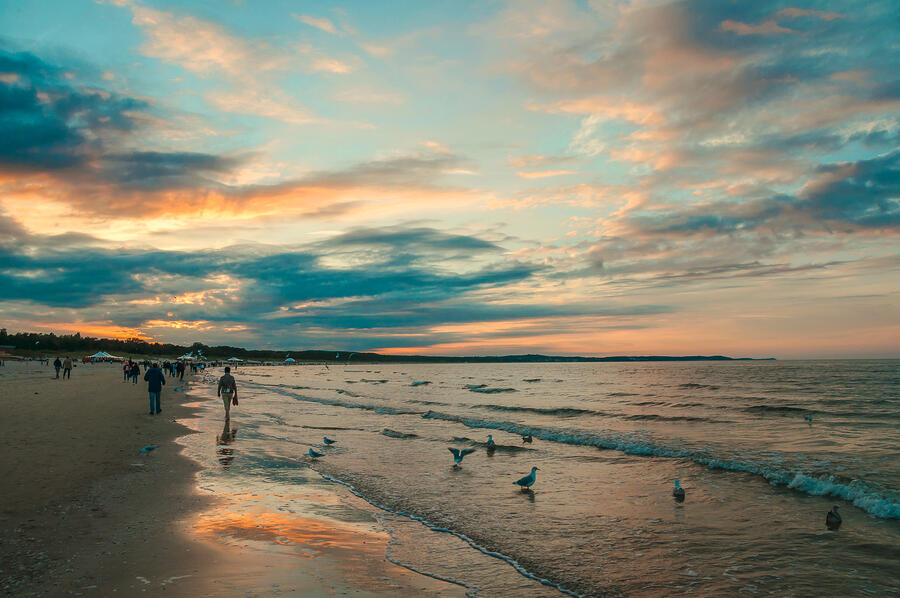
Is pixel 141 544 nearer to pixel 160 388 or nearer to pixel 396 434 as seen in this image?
pixel 396 434

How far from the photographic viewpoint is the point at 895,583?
7.64 m

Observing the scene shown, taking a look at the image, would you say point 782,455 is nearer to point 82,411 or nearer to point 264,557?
point 264,557

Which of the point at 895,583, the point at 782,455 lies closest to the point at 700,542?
the point at 895,583

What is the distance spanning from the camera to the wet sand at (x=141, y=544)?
6238mm

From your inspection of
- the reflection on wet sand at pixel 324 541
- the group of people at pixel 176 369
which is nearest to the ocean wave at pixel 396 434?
the reflection on wet sand at pixel 324 541

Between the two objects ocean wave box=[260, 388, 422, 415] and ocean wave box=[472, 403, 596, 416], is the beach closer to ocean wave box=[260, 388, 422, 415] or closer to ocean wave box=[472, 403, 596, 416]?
ocean wave box=[472, 403, 596, 416]

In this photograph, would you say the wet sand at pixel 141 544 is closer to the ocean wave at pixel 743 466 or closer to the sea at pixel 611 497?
the sea at pixel 611 497

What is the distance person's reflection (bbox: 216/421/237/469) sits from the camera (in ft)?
51.8

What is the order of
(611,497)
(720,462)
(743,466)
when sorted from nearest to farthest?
(611,497), (743,466), (720,462)

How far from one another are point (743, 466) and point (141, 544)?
16133mm

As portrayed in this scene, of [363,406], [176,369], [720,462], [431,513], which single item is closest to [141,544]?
[431,513]

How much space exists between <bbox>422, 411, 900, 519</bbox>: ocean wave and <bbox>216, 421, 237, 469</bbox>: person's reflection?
43.1 feet

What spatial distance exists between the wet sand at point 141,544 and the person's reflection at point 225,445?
6.00 ft

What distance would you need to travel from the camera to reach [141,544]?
7.60 m
